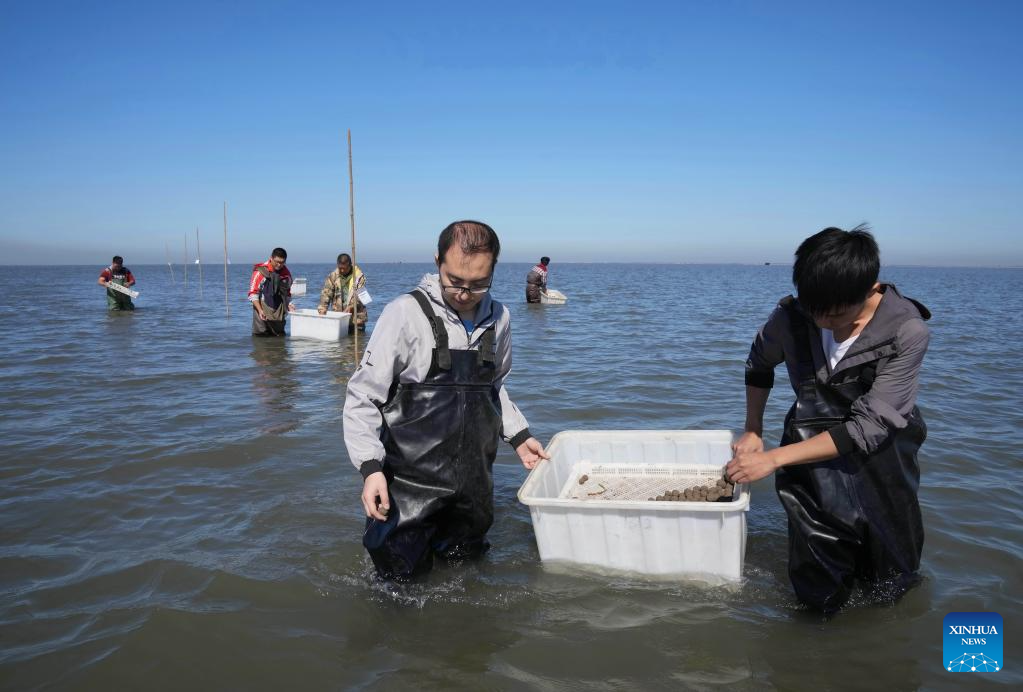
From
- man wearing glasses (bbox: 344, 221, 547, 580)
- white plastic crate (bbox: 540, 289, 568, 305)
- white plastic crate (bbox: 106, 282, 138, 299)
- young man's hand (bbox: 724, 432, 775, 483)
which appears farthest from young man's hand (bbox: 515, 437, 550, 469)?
white plastic crate (bbox: 540, 289, 568, 305)

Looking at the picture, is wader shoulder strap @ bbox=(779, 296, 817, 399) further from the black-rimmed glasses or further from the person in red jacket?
the person in red jacket

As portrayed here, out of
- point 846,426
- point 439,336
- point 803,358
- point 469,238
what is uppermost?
point 469,238

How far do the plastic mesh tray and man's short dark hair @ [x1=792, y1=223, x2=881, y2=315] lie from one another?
6.09ft

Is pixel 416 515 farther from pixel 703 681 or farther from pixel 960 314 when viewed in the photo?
pixel 960 314

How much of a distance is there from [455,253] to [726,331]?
45.9ft

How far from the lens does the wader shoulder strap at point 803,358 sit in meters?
3.04

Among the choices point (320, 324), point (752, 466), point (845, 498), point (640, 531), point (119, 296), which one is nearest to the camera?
point (845, 498)

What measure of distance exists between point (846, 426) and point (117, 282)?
2162 cm

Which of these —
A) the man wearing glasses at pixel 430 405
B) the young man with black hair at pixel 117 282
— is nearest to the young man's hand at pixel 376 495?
the man wearing glasses at pixel 430 405

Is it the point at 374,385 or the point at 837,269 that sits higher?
the point at 837,269

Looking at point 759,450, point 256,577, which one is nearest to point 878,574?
point 759,450

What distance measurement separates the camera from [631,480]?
4.55m

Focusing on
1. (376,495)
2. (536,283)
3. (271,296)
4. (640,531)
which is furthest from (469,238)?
(536,283)

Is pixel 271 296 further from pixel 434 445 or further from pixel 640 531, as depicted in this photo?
pixel 640 531
